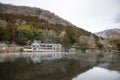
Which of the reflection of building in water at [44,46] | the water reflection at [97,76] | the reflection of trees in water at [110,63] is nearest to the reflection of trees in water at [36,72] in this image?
the water reflection at [97,76]

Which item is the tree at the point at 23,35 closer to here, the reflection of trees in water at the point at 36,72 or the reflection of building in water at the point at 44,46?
the reflection of building in water at the point at 44,46

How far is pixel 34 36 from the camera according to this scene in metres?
61.9

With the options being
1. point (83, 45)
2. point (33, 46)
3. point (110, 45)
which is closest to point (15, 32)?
point (33, 46)

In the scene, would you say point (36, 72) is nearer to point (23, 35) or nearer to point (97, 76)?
point (97, 76)

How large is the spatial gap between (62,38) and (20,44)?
14254mm

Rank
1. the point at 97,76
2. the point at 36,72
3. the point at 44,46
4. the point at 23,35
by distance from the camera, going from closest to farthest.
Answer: the point at 97,76, the point at 36,72, the point at 23,35, the point at 44,46

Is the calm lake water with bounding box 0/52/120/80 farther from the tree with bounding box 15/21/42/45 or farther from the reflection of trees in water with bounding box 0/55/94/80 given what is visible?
the tree with bounding box 15/21/42/45

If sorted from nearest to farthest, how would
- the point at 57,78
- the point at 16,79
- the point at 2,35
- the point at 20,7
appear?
1. the point at 16,79
2. the point at 57,78
3. the point at 2,35
4. the point at 20,7

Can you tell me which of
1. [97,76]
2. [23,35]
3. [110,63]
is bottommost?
[97,76]

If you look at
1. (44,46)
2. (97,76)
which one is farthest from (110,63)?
(44,46)

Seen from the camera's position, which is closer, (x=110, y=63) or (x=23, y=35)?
(x=110, y=63)

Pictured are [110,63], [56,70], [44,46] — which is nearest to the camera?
[56,70]

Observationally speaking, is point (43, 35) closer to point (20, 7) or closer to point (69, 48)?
point (69, 48)

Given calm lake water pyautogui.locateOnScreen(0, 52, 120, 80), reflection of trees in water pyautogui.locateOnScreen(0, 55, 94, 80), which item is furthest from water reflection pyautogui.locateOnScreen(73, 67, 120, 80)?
reflection of trees in water pyautogui.locateOnScreen(0, 55, 94, 80)
